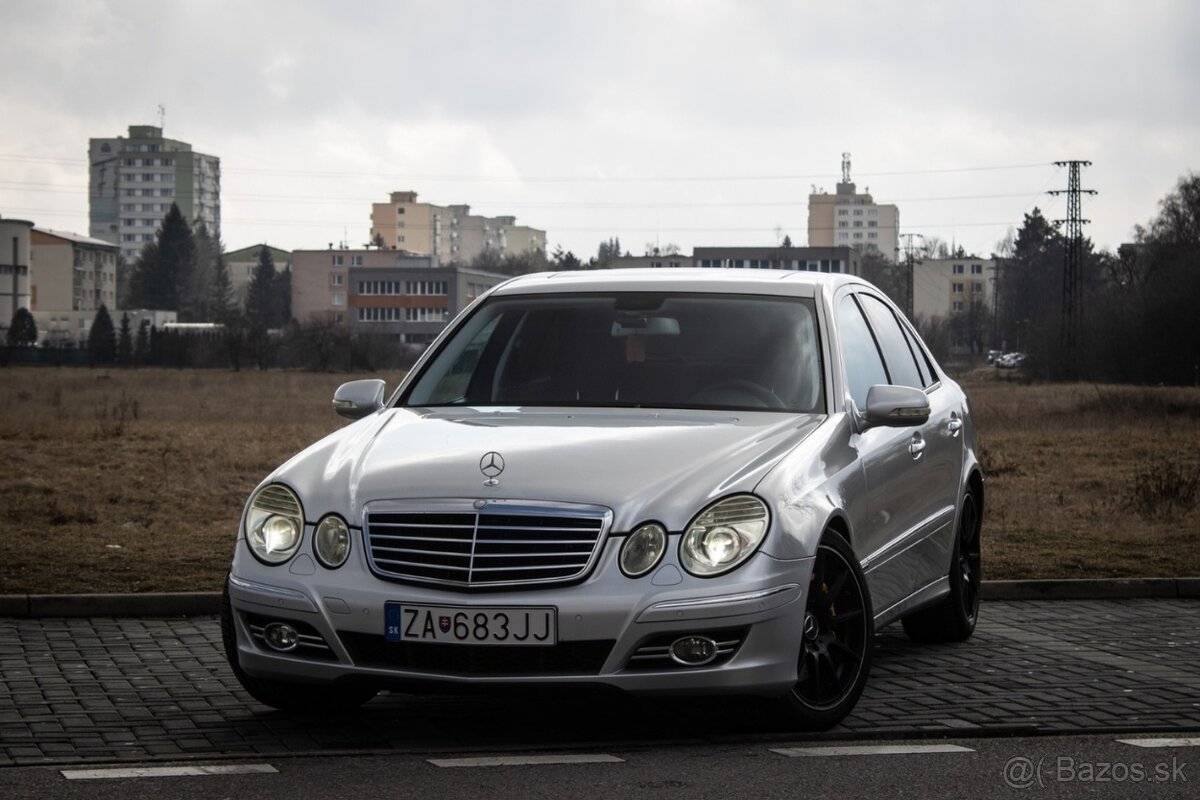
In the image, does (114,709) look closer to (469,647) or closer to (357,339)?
(469,647)

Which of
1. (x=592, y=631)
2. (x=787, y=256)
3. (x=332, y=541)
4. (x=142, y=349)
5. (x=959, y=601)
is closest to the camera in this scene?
(x=592, y=631)

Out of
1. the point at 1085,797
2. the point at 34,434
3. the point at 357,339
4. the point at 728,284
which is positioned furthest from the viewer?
the point at 357,339

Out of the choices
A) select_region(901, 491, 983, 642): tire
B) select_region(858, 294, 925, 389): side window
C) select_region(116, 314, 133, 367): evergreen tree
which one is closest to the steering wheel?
select_region(858, 294, 925, 389): side window

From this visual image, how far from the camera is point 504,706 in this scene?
23.5ft

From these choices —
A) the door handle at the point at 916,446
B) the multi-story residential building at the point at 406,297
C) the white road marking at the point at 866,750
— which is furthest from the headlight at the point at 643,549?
the multi-story residential building at the point at 406,297

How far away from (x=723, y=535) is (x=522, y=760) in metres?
0.99

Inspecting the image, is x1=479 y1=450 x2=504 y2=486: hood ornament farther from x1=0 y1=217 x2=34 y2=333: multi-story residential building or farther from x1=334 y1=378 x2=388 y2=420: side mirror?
x1=0 y1=217 x2=34 y2=333: multi-story residential building

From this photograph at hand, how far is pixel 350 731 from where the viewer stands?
6.66m

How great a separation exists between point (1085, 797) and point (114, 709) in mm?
3685

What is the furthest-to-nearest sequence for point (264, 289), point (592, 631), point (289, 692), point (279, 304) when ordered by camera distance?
point (279, 304)
point (264, 289)
point (289, 692)
point (592, 631)

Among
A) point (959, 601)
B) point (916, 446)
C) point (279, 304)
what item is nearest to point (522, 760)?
point (916, 446)

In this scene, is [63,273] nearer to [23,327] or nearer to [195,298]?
[195,298]

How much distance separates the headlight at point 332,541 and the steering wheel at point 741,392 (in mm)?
1666

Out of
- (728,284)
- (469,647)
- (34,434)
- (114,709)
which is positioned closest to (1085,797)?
(469,647)
